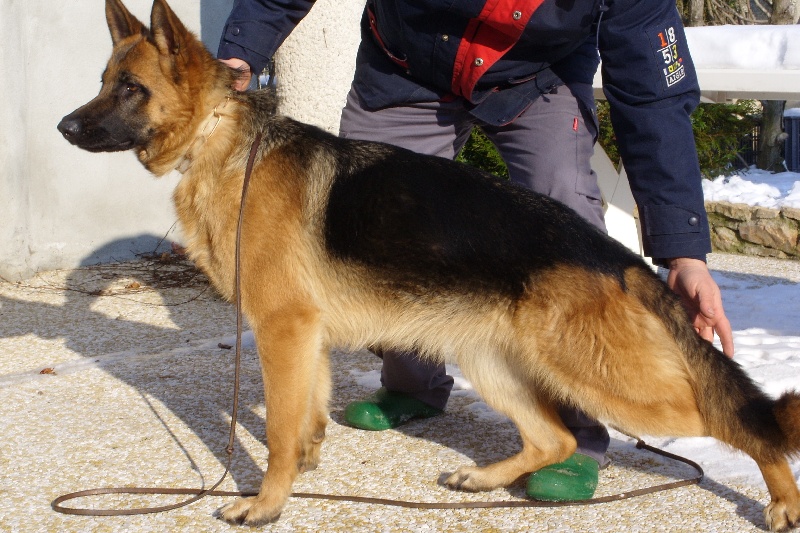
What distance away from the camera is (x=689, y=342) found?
278 centimetres

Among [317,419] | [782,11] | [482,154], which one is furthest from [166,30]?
[782,11]

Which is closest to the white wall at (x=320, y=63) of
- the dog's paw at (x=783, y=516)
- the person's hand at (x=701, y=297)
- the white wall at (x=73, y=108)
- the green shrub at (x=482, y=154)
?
the white wall at (x=73, y=108)

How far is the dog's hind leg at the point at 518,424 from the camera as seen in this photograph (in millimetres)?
3166

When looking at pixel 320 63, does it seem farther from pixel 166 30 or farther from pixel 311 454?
pixel 311 454

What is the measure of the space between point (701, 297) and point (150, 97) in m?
2.16

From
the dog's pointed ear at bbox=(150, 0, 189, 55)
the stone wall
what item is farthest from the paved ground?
the stone wall

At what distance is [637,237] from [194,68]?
4.06m

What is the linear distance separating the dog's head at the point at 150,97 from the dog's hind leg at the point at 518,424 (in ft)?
4.85

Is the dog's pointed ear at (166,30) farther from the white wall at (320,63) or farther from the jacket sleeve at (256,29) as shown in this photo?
the white wall at (320,63)

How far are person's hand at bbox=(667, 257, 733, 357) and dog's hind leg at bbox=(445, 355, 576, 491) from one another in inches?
26.6

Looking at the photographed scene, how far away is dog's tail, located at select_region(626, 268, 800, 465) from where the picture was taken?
2.59 meters

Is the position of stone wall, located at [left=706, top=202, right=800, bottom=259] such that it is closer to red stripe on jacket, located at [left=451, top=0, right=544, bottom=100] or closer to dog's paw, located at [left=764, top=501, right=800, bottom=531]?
red stripe on jacket, located at [left=451, top=0, right=544, bottom=100]

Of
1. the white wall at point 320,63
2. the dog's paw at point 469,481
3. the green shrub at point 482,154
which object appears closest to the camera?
the dog's paw at point 469,481

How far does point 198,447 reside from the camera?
357 centimetres
